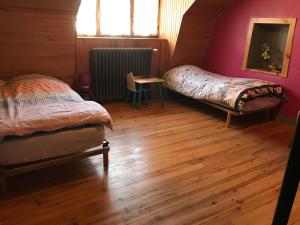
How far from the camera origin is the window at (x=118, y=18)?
163 inches

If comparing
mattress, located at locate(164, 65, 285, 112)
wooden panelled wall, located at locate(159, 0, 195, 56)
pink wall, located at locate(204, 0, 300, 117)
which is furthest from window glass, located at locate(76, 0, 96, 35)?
pink wall, located at locate(204, 0, 300, 117)

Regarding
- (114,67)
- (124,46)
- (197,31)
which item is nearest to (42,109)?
(114,67)

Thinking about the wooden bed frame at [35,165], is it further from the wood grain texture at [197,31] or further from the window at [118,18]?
the wood grain texture at [197,31]

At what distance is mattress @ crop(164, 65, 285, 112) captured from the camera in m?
3.45

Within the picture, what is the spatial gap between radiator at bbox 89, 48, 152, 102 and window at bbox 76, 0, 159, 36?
1.22ft

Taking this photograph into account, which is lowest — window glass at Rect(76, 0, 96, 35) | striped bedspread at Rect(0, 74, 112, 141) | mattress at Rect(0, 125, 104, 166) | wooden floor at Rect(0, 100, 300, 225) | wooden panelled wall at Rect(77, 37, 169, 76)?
wooden floor at Rect(0, 100, 300, 225)

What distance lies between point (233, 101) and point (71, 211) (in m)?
2.40

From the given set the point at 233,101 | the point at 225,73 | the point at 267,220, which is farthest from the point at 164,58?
the point at 267,220

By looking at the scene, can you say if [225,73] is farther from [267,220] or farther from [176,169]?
[267,220]

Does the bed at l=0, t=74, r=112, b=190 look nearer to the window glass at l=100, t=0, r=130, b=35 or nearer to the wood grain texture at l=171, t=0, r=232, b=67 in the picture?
the window glass at l=100, t=0, r=130, b=35

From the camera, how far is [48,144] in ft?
6.86

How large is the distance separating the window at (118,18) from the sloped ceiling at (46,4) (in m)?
0.56

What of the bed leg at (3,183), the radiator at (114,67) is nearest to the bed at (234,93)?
the radiator at (114,67)

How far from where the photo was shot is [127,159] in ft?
8.73
